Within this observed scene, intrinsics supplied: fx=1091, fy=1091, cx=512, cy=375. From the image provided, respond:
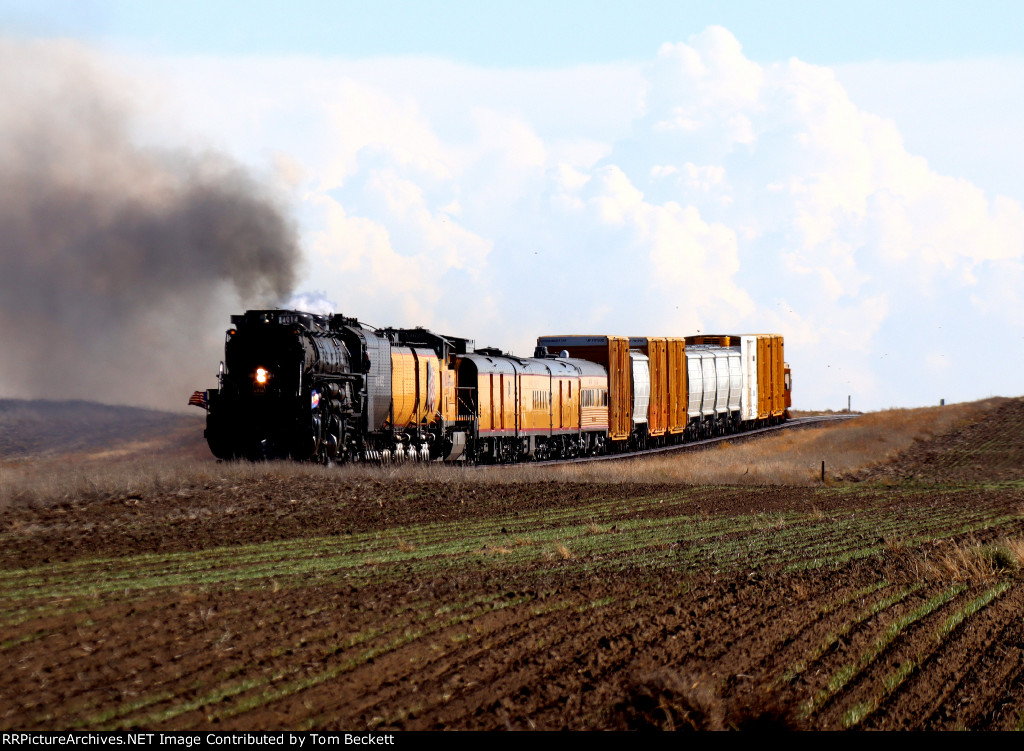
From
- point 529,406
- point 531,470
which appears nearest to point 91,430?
point 529,406

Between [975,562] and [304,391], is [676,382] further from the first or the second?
[975,562]

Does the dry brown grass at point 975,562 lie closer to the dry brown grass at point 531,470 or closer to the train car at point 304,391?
the dry brown grass at point 531,470

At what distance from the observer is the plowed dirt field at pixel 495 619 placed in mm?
8938

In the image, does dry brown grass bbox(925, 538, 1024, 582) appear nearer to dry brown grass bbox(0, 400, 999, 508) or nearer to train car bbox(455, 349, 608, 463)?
dry brown grass bbox(0, 400, 999, 508)

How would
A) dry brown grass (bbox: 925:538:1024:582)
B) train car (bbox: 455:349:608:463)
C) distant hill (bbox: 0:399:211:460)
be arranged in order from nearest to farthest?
dry brown grass (bbox: 925:538:1024:582), train car (bbox: 455:349:608:463), distant hill (bbox: 0:399:211:460)

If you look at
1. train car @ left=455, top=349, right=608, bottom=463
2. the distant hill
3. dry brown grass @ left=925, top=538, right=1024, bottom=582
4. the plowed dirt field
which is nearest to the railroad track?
train car @ left=455, top=349, right=608, bottom=463

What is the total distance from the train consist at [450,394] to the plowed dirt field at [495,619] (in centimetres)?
621

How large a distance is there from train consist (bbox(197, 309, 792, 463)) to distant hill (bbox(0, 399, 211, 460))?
38.5 feet

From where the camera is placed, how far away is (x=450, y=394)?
125ft

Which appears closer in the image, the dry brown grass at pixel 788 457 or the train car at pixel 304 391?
the train car at pixel 304 391

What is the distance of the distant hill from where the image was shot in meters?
46.6

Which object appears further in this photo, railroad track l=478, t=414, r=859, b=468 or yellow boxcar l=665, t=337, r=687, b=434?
yellow boxcar l=665, t=337, r=687, b=434

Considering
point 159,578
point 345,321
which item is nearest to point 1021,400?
point 345,321

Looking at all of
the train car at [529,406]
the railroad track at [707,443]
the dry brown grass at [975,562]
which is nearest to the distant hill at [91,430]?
the train car at [529,406]
